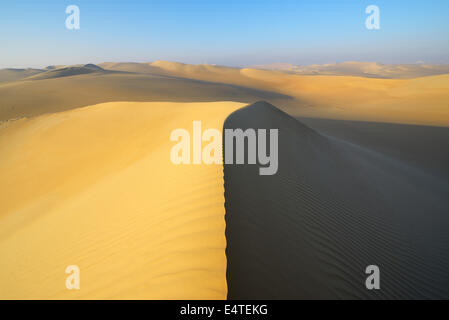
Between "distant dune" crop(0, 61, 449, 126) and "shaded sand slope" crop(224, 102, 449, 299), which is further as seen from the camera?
"distant dune" crop(0, 61, 449, 126)

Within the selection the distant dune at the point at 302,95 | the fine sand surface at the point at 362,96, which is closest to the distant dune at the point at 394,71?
the fine sand surface at the point at 362,96

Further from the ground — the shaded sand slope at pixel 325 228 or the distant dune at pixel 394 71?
the distant dune at pixel 394 71

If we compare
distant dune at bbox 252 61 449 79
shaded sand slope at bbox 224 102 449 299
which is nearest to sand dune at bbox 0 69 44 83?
shaded sand slope at bbox 224 102 449 299

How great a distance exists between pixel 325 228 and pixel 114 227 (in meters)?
3.22

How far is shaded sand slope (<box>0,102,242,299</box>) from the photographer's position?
243 cm

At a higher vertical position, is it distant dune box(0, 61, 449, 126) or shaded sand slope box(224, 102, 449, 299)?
distant dune box(0, 61, 449, 126)

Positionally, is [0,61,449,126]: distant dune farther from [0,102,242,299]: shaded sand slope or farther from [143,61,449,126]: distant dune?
[0,102,242,299]: shaded sand slope

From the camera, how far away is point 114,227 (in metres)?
3.71

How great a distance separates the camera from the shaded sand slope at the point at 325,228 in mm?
2520

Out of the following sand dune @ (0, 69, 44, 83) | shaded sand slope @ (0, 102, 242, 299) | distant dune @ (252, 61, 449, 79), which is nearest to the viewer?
shaded sand slope @ (0, 102, 242, 299)

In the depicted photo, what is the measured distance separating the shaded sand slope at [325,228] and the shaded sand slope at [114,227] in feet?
1.02

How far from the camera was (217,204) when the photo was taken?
122 inches

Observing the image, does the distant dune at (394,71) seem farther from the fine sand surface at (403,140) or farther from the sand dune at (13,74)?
the sand dune at (13,74)

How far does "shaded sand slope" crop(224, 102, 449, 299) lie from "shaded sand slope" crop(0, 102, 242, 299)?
31 centimetres
